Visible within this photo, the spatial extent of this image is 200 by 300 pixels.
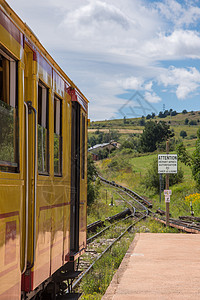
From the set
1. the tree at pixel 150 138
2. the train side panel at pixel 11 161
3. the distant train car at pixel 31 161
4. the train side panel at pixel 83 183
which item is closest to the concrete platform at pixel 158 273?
the train side panel at pixel 83 183

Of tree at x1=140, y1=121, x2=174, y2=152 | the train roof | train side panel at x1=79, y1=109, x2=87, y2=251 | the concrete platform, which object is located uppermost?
tree at x1=140, y1=121, x2=174, y2=152

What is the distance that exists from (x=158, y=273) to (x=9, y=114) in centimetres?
728

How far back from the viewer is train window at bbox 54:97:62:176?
6.23 m

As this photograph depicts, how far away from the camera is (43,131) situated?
5.51 meters

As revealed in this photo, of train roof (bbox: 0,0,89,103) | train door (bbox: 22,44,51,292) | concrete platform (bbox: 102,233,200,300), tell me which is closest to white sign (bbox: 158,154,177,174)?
concrete platform (bbox: 102,233,200,300)

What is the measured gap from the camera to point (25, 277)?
4797 millimetres

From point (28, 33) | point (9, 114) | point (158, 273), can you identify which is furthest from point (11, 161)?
point (158, 273)

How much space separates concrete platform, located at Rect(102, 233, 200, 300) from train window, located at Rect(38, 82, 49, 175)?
3423 millimetres

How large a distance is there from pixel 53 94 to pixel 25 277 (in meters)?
2.50

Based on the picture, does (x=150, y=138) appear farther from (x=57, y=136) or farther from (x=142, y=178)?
(x=57, y=136)

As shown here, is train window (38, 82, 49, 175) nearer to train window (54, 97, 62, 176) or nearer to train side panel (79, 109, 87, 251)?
train window (54, 97, 62, 176)

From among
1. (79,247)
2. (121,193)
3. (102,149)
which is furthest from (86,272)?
(102,149)

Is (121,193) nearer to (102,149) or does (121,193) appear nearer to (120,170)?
(120,170)

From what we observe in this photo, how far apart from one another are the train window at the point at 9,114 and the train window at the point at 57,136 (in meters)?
1.93
